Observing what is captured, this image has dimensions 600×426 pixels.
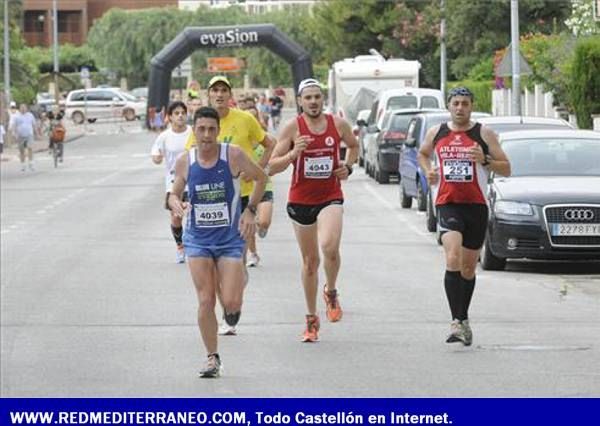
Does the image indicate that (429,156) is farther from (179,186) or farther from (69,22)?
(69,22)

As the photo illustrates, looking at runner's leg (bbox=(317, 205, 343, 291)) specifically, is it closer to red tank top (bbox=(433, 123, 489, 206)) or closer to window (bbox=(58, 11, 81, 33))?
red tank top (bbox=(433, 123, 489, 206))

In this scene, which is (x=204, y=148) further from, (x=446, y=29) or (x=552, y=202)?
→ (x=446, y=29)

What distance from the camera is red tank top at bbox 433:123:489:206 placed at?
44.9 ft

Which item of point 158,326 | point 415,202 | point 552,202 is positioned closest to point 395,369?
point 158,326

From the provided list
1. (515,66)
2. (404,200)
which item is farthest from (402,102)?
(404,200)

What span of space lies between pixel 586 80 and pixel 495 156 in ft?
70.2

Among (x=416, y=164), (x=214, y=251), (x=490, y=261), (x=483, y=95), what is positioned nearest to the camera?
(x=214, y=251)

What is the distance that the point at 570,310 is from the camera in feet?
52.5

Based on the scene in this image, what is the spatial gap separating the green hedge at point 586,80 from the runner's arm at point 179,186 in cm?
2282

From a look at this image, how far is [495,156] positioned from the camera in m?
13.8

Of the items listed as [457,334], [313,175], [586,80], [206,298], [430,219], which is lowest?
[457,334]

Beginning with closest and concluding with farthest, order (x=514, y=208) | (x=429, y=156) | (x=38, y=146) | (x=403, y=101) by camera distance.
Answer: (x=429, y=156) → (x=514, y=208) → (x=403, y=101) → (x=38, y=146)

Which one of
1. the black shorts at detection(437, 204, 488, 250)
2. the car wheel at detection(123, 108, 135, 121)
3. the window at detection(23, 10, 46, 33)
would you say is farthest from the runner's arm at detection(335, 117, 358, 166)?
the window at detection(23, 10, 46, 33)

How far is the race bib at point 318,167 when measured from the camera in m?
13.8
